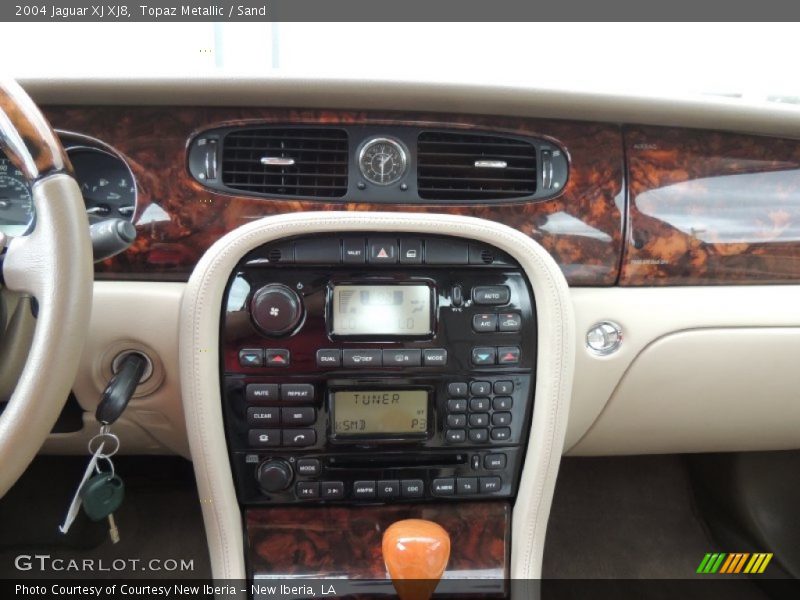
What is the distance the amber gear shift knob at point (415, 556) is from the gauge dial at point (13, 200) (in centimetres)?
75

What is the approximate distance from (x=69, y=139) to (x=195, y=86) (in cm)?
26

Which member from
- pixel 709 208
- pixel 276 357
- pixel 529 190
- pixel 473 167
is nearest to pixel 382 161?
pixel 473 167

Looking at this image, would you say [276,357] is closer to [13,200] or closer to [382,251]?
[382,251]

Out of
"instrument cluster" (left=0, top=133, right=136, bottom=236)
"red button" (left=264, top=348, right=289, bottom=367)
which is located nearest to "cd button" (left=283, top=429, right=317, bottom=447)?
"red button" (left=264, top=348, right=289, bottom=367)

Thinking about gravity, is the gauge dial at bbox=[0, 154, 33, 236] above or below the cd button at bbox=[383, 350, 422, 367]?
above

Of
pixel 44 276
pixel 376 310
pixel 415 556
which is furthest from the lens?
pixel 376 310

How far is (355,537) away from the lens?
103cm

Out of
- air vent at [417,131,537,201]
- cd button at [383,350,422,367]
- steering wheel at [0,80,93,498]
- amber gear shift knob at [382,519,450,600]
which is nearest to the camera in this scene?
steering wheel at [0,80,93,498]

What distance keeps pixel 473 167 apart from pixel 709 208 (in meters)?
0.43

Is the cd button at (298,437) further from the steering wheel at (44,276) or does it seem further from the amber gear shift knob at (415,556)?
the steering wheel at (44,276)

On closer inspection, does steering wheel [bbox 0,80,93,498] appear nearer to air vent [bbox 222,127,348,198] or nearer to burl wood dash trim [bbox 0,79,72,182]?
burl wood dash trim [bbox 0,79,72,182]

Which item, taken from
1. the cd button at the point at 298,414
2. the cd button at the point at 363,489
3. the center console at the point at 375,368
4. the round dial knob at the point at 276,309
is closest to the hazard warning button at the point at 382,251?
the center console at the point at 375,368

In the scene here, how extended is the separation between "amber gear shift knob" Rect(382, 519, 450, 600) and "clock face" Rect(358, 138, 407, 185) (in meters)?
0.54

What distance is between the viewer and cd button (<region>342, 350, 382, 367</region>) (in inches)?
37.5
